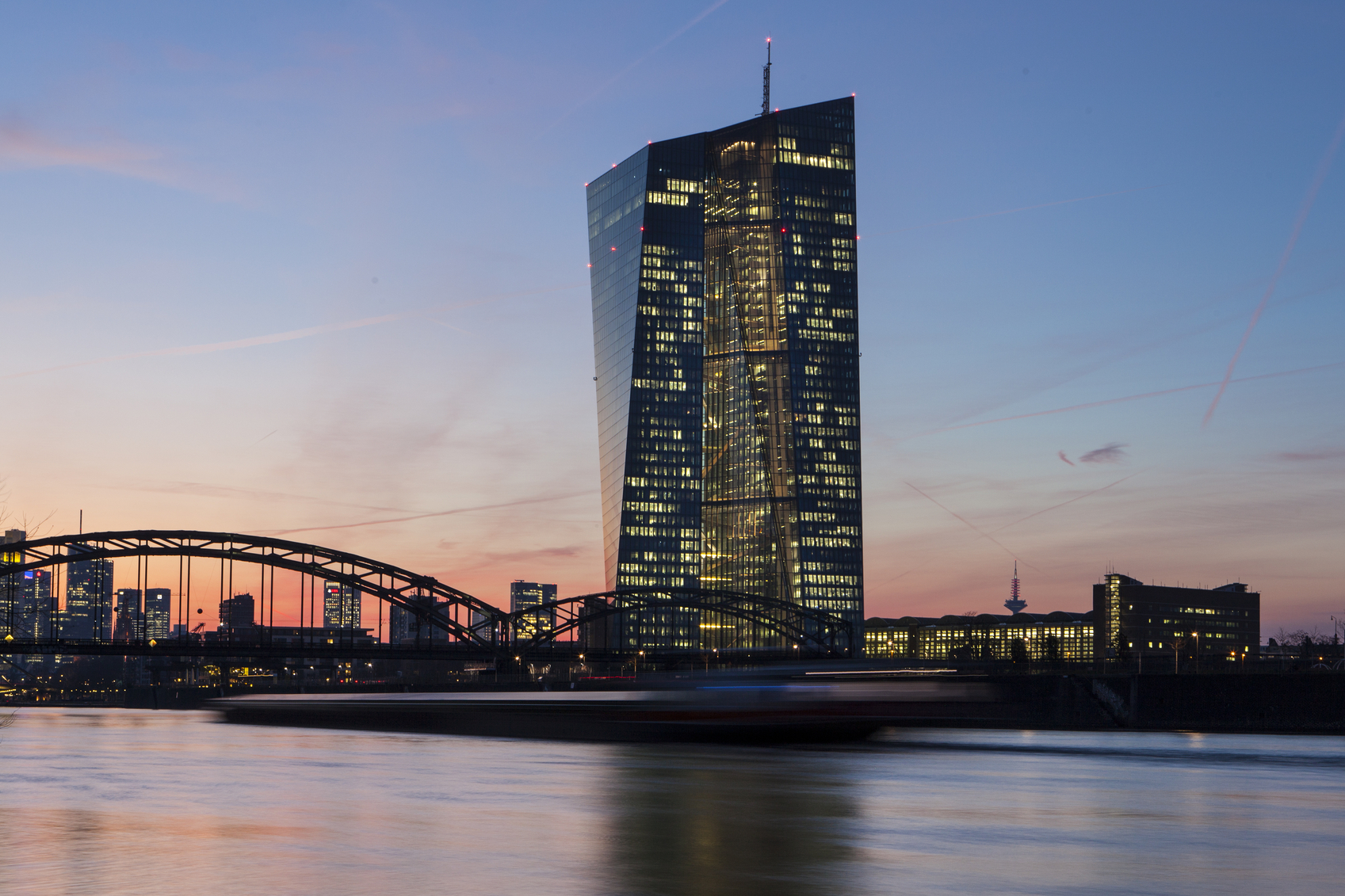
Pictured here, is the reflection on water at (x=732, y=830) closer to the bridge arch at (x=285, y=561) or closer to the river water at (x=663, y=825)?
the river water at (x=663, y=825)

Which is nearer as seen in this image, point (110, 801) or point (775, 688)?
point (110, 801)

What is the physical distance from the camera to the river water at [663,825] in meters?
14.2

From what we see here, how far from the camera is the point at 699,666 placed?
653 feet

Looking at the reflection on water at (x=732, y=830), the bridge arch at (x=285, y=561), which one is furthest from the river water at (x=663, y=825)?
the bridge arch at (x=285, y=561)

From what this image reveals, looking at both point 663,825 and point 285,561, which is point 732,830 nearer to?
point 663,825

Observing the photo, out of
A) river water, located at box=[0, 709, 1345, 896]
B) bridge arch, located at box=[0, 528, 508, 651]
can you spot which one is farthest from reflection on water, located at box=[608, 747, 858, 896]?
bridge arch, located at box=[0, 528, 508, 651]

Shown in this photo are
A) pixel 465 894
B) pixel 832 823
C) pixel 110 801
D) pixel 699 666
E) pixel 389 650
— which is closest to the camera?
pixel 465 894

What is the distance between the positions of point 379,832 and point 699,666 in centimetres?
18285

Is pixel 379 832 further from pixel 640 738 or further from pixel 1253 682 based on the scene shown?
pixel 1253 682

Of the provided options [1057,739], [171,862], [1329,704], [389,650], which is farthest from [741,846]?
[389,650]

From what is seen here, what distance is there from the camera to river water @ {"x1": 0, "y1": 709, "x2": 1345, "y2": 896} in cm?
1420

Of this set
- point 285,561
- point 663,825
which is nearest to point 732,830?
point 663,825

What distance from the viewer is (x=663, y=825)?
1944 cm

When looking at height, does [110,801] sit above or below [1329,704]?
above
